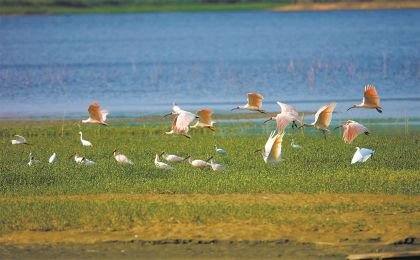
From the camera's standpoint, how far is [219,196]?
15.8m

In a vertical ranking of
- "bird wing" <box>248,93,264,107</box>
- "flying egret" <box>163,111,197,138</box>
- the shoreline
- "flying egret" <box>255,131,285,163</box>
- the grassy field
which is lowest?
the grassy field

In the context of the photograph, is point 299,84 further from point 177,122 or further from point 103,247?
point 103,247

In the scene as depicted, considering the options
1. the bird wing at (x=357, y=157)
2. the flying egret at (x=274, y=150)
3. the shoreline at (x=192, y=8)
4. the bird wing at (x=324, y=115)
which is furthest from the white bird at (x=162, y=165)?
the shoreline at (x=192, y=8)

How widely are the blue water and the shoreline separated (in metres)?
12.7

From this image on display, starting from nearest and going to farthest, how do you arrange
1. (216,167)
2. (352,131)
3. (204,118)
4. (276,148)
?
(276,148)
(216,167)
(352,131)
(204,118)

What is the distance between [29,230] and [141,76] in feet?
112

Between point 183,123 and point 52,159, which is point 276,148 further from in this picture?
point 52,159

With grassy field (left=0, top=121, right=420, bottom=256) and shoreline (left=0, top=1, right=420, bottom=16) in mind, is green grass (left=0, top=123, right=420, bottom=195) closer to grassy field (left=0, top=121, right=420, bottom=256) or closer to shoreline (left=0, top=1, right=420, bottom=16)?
grassy field (left=0, top=121, right=420, bottom=256)

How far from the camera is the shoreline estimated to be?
418 ft

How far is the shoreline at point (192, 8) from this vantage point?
127500 millimetres

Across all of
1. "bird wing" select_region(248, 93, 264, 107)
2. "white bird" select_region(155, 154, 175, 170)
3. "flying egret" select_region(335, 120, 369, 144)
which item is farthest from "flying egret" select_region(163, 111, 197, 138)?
"flying egret" select_region(335, 120, 369, 144)

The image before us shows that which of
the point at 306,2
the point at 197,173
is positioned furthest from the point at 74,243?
the point at 306,2

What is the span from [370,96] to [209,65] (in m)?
35.3

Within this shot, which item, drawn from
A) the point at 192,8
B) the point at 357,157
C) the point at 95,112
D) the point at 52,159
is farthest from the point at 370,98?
the point at 192,8
